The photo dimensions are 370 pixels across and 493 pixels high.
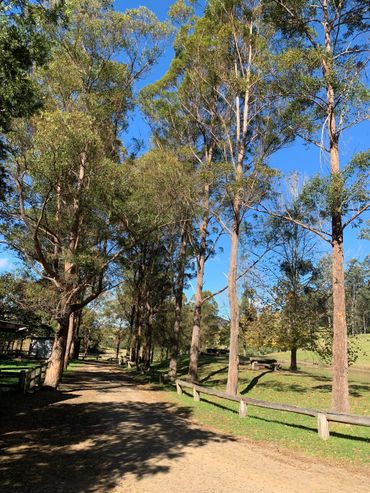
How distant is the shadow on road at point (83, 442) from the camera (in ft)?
18.8

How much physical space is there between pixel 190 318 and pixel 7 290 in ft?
137

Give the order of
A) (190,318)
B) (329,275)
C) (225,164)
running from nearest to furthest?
1. (225,164)
2. (329,275)
3. (190,318)

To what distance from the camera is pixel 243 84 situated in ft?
58.8

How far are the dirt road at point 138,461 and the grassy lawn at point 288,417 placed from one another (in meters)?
0.86

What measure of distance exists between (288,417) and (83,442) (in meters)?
7.36

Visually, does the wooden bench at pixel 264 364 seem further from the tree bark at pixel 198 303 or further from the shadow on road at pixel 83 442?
the shadow on road at pixel 83 442

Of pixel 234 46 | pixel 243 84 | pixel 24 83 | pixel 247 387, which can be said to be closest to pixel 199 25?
pixel 234 46

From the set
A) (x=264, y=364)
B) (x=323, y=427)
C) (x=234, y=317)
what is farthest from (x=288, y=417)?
(x=264, y=364)

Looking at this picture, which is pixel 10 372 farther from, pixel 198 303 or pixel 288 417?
pixel 288 417

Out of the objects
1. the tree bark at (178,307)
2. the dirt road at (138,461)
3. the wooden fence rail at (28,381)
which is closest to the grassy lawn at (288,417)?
the dirt road at (138,461)

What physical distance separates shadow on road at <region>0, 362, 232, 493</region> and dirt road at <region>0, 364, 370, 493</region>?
0.6 inches

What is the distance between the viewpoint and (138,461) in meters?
6.72

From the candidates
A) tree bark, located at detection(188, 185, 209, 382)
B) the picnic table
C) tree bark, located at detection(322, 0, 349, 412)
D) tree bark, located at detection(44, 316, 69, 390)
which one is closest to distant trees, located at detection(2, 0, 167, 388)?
tree bark, located at detection(44, 316, 69, 390)

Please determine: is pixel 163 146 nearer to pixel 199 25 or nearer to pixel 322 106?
pixel 199 25
